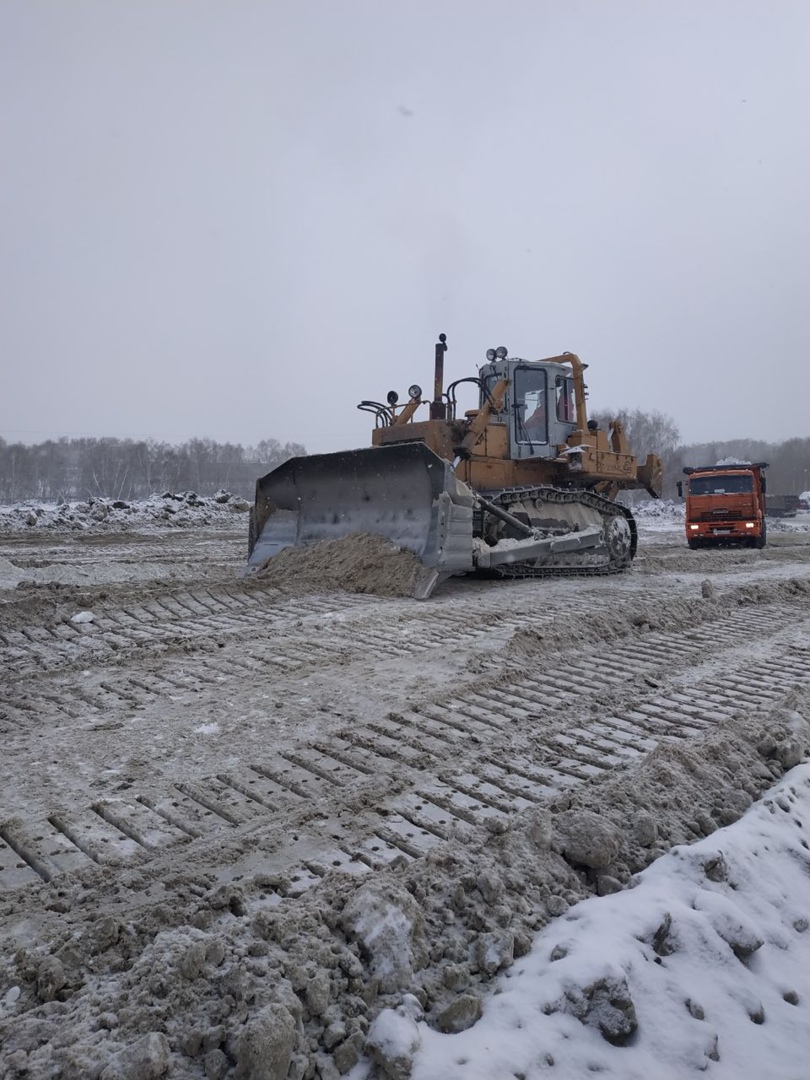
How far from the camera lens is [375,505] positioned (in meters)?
8.48

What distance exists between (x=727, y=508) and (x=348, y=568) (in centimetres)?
1242

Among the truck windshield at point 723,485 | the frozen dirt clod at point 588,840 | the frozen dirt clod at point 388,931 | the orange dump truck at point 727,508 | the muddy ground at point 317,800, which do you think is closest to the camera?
the muddy ground at point 317,800

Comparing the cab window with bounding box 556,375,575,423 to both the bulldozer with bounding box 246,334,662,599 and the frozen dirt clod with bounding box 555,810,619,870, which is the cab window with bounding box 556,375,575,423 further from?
the frozen dirt clod with bounding box 555,810,619,870

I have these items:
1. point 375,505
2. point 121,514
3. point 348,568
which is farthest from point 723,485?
point 121,514

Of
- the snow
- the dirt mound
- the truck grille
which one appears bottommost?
the snow

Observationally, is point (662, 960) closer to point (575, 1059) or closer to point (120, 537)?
point (575, 1059)

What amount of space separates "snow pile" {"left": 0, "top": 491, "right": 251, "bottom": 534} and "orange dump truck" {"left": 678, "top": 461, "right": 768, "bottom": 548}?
39.5 feet

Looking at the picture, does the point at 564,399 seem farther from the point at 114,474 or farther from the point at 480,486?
the point at 114,474

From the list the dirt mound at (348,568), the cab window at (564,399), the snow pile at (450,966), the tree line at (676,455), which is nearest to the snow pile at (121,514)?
the dirt mound at (348,568)

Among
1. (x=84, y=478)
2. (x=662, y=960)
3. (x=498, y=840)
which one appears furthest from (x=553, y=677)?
(x=84, y=478)

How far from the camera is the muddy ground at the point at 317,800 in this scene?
167 centimetres

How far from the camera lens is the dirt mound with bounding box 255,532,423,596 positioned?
24.2ft

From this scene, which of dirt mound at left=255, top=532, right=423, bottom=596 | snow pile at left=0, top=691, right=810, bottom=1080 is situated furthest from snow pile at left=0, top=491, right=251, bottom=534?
snow pile at left=0, top=691, right=810, bottom=1080

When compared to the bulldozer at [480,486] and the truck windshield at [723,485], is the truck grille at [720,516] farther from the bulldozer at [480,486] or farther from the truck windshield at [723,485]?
the bulldozer at [480,486]
